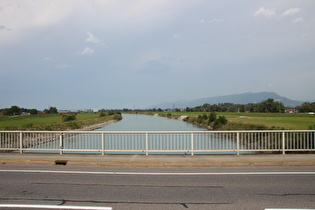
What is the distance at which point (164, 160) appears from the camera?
10320 mm

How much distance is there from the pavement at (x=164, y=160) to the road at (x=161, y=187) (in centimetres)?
46

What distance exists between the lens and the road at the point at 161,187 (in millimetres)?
5586

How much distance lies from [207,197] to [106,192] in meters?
2.51

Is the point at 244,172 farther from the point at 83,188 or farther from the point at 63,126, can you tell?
the point at 63,126

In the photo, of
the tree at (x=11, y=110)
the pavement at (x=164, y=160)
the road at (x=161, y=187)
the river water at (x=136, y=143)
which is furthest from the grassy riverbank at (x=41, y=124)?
the tree at (x=11, y=110)

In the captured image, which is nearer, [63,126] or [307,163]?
[307,163]

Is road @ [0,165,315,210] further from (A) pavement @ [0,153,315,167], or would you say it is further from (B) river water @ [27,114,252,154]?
(B) river water @ [27,114,252,154]

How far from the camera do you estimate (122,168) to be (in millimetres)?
9609

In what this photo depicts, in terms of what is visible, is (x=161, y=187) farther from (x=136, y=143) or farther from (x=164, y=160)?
(x=136, y=143)

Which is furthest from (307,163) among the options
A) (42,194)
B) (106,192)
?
(42,194)

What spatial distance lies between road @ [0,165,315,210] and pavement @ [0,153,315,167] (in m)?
0.46

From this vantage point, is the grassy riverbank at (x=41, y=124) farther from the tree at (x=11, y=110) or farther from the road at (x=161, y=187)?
the tree at (x=11, y=110)

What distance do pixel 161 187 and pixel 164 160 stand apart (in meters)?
3.44

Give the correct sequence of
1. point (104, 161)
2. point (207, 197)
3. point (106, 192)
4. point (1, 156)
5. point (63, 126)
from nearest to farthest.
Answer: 1. point (207, 197)
2. point (106, 192)
3. point (104, 161)
4. point (1, 156)
5. point (63, 126)
